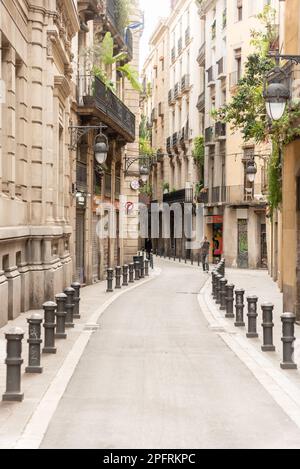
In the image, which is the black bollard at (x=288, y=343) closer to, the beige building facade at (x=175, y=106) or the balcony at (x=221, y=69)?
the balcony at (x=221, y=69)

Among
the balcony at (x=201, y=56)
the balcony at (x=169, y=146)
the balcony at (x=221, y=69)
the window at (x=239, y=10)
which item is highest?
the window at (x=239, y=10)

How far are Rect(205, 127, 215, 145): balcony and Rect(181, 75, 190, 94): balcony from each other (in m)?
8.91

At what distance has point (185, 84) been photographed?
61.8m

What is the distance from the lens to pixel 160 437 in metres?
7.16

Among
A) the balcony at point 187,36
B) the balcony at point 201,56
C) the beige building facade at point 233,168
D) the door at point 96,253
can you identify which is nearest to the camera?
the door at point 96,253

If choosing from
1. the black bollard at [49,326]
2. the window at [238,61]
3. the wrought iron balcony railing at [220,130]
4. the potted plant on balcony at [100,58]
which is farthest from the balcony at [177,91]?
the black bollard at [49,326]

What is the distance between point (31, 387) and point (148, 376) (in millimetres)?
1578

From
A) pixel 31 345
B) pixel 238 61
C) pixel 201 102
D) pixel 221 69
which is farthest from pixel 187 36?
pixel 31 345

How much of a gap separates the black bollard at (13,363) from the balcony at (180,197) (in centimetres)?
4950

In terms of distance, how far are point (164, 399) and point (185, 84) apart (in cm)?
5448

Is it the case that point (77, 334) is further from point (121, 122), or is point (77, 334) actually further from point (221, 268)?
point (121, 122)

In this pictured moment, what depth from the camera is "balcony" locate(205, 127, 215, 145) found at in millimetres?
51906

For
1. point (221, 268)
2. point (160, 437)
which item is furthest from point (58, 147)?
point (160, 437)

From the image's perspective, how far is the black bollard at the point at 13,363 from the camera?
8648 millimetres
